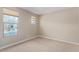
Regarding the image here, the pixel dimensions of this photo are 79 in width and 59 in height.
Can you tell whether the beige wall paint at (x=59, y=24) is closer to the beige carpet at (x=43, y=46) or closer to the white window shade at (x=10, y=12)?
the beige carpet at (x=43, y=46)

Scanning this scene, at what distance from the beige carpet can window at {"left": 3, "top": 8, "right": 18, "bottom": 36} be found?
1.08 feet

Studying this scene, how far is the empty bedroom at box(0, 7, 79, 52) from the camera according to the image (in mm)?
1629

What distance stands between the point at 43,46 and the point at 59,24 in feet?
2.12

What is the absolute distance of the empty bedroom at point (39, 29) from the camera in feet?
5.34

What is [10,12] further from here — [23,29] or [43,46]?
[43,46]

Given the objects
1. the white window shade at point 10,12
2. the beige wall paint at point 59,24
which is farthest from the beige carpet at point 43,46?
the white window shade at point 10,12

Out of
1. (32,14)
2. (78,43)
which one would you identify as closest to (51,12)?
(32,14)

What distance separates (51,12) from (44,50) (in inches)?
33.2

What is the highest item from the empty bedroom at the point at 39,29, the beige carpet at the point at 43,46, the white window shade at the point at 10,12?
the white window shade at the point at 10,12

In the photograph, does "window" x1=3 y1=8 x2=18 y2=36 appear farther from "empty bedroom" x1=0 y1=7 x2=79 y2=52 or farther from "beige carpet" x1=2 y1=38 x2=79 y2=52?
"beige carpet" x1=2 y1=38 x2=79 y2=52

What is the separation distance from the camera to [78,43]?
178cm

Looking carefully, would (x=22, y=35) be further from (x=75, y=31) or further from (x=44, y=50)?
(x=75, y=31)

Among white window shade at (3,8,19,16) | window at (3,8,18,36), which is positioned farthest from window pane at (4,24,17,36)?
white window shade at (3,8,19,16)
